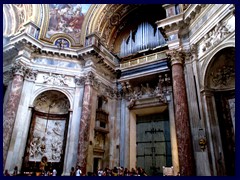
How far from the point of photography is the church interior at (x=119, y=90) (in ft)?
22.0

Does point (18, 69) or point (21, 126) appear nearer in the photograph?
point (21, 126)

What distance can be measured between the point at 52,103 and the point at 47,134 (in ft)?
5.49

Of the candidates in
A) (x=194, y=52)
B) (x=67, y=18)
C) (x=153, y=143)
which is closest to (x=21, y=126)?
(x=67, y=18)

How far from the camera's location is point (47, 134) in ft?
31.6

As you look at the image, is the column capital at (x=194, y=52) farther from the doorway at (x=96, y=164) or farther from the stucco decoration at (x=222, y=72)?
the doorway at (x=96, y=164)

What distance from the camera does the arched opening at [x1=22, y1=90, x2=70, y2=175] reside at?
28.8 feet

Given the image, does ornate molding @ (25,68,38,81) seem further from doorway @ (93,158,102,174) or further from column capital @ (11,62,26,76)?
doorway @ (93,158,102,174)

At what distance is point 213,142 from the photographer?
20.6 feet

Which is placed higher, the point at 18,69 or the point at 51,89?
the point at 18,69

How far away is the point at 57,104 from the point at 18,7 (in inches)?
229

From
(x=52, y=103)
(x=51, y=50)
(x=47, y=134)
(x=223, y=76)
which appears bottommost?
(x=47, y=134)

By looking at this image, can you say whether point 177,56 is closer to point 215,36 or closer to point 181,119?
point 215,36

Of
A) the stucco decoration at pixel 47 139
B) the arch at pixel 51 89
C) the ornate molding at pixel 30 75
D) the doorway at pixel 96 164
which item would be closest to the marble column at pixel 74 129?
the arch at pixel 51 89

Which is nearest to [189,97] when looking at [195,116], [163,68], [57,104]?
[195,116]
